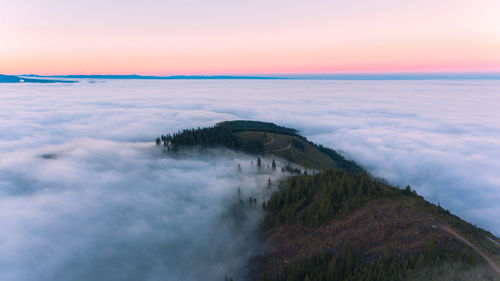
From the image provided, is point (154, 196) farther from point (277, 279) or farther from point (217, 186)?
point (277, 279)

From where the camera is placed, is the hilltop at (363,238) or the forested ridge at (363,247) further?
the hilltop at (363,238)

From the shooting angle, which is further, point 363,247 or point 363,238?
point 363,238

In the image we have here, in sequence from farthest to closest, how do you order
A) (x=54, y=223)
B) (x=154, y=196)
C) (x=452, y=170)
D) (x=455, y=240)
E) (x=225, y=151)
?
(x=452, y=170) < (x=225, y=151) < (x=154, y=196) < (x=54, y=223) < (x=455, y=240)

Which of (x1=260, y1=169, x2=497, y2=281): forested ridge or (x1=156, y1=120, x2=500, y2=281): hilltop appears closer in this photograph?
(x1=260, y1=169, x2=497, y2=281): forested ridge

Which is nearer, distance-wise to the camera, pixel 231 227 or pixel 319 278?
pixel 319 278

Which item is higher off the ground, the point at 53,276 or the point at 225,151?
the point at 225,151

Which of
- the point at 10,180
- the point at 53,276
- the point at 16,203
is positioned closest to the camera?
the point at 53,276

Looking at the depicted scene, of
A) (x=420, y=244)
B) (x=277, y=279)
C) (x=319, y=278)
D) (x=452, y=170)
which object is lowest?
(x=452, y=170)

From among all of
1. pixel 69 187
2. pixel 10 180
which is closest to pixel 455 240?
pixel 69 187
